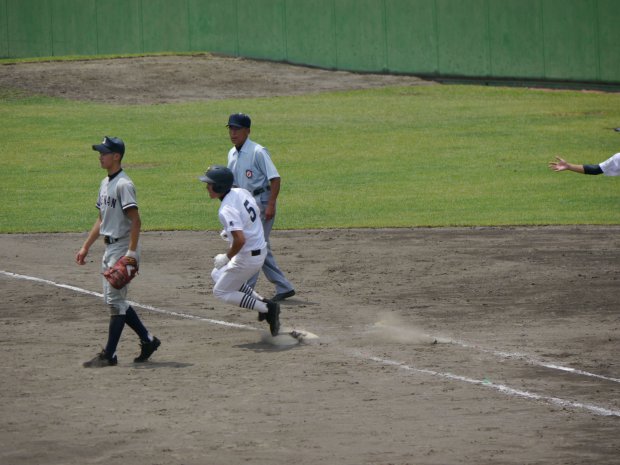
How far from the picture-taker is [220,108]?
31.1 metres

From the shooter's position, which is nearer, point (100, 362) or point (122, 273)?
point (122, 273)

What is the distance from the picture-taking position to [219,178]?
9.90m

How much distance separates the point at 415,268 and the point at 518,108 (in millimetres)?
17617

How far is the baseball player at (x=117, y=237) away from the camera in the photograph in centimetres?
941

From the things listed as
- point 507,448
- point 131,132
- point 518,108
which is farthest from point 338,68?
point 507,448

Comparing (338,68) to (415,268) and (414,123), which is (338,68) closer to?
(414,123)

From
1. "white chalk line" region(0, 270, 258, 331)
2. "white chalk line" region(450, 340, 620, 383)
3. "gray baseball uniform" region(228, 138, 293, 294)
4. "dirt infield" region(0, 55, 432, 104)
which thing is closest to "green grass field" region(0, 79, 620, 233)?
"dirt infield" region(0, 55, 432, 104)

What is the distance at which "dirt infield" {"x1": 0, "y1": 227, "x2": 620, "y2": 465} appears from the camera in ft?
23.7

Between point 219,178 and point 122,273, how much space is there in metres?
1.30

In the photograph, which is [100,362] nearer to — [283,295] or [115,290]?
[115,290]

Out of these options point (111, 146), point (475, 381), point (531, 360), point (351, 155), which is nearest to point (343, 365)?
point (475, 381)

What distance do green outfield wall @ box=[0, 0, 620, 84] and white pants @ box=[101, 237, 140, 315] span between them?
984 inches

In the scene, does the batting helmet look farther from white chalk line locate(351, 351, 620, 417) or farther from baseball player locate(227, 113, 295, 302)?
white chalk line locate(351, 351, 620, 417)

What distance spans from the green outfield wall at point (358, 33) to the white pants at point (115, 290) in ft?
82.0
